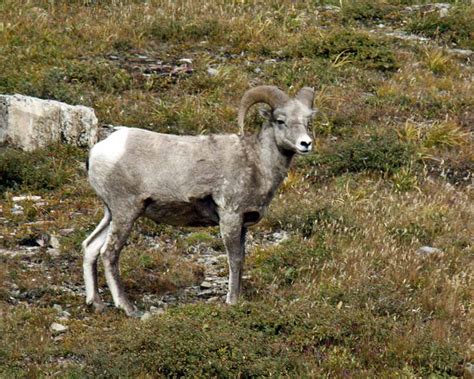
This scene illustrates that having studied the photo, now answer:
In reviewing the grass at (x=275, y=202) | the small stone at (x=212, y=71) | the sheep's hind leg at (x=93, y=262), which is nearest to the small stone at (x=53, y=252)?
the grass at (x=275, y=202)

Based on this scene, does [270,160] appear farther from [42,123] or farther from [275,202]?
[42,123]

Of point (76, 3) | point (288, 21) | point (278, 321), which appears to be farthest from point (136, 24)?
point (278, 321)

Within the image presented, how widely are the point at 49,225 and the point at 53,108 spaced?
2.94m

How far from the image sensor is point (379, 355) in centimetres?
1065

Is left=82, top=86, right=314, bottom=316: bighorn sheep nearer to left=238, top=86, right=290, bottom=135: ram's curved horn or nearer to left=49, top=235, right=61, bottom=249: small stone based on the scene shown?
left=238, top=86, right=290, bottom=135: ram's curved horn

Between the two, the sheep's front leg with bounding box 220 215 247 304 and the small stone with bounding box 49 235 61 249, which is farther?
the small stone with bounding box 49 235 61 249

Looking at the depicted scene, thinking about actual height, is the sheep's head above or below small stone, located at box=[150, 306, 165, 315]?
above

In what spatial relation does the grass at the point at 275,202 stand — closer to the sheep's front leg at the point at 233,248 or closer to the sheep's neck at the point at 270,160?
the sheep's front leg at the point at 233,248

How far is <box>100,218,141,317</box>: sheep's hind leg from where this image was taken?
12.0m

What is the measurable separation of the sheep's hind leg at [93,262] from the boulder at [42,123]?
424 cm

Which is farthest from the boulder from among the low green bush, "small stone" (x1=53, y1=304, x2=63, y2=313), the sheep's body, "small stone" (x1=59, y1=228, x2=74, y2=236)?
the low green bush

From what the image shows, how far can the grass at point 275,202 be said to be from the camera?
10.6m

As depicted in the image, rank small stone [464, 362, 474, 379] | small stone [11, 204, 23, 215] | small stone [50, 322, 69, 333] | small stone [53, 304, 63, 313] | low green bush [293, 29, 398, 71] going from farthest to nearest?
low green bush [293, 29, 398, 71]
small stone [11, 204, 23, 215]
small stone [53, 304, 63, 313]
small stone [50, 322, 69, 333]
small stone [464, 362, 474, 379]

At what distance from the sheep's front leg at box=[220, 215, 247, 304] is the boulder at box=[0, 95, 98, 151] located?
5204 mm
